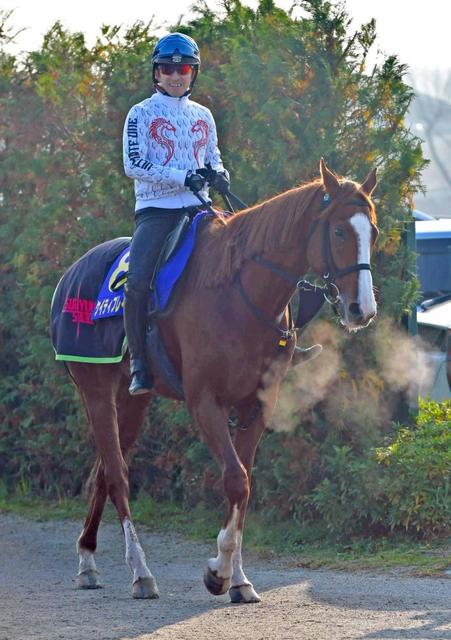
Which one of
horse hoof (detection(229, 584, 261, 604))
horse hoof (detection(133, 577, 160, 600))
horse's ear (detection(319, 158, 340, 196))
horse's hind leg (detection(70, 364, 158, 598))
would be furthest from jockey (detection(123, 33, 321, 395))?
horse hoof (detection(229, 584, 261, 604))

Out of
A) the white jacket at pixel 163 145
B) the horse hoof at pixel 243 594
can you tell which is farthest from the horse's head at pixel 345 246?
the horse hoof at pixel 243 594

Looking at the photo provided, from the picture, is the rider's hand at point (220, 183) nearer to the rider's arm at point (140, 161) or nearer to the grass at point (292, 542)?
Answer: the rider's arm at point (140, 161)

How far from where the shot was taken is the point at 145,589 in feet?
26.0

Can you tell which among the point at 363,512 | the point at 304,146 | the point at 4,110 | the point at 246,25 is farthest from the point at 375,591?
the point at 4,110

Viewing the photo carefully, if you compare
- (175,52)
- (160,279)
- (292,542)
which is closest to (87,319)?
(160,279)

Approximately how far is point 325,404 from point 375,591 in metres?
2.09

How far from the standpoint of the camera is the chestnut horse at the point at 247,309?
7262 mm

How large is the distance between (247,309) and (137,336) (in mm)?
808

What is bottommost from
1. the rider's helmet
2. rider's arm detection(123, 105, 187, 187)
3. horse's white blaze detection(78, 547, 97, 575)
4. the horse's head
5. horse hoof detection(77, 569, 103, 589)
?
horse hoof detection(77, 569, 103, 589)

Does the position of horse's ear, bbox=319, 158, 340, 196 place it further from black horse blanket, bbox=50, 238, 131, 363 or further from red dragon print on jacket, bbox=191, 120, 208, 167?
black horse blanket, bbox=50, 238, 131, 363

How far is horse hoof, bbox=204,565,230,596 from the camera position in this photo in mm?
7363

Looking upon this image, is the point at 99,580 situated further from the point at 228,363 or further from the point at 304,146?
the point at 304,146

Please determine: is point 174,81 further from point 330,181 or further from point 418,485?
point 418,485

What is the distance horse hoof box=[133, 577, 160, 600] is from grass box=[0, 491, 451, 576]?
125 centimetres
